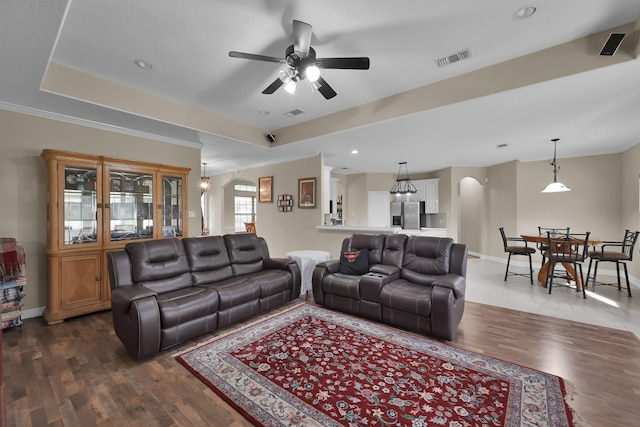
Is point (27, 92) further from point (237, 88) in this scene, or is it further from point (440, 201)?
point (440, 201)

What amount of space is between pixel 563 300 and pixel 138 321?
5556 millimetres

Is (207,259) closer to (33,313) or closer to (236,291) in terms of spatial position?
(236,291)

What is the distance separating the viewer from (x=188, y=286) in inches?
128

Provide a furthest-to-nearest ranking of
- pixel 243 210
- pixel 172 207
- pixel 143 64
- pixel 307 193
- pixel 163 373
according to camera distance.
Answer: pixel 243 210
pixel 307 193
pixel 172 207
pixel 143 64
pixel 163 373

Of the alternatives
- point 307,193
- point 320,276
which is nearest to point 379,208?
point 307,193

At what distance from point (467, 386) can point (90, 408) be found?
108 inches

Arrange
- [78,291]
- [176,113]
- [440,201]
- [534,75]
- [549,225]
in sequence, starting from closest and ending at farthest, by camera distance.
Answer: [534,75]
[78,291]
[176,113]
[549,225]
[440,201]

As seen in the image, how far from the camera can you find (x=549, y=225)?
21.3ft

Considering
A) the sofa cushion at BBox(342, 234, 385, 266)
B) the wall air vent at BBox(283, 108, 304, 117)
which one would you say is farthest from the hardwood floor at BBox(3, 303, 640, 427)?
the wall air vent at BBox(283, 108, 304, 117)

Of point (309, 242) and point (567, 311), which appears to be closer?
point (567, 311)

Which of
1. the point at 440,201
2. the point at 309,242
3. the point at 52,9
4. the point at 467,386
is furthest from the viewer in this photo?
the point at 440,201

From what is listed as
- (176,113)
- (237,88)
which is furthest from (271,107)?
(176,113)

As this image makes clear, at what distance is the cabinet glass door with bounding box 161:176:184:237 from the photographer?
4426 millimetres

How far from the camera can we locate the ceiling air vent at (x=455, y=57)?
2803mm
